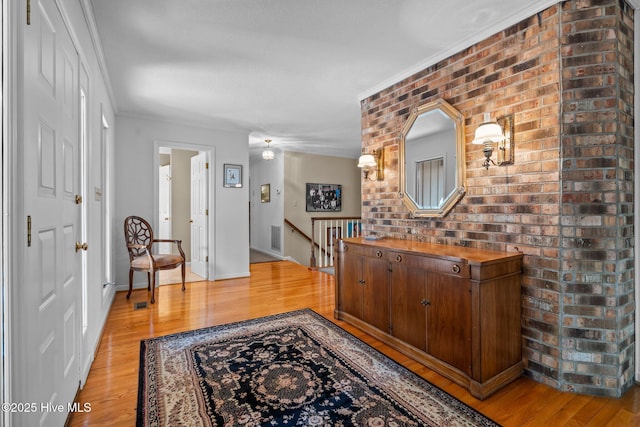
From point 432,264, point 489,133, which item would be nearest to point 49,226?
point 432,264

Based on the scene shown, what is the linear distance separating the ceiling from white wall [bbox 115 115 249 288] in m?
0.43

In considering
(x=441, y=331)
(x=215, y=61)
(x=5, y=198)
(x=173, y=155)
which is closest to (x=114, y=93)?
(x=215, y=61)

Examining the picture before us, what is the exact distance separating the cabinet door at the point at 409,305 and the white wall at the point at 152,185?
3261 mm

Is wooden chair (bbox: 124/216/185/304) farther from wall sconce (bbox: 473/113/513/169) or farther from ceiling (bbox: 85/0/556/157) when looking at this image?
wall sconce (bbox: 473/113/513/169)

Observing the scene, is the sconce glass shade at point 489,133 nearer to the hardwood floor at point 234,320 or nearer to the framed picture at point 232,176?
the hardwood floor at point 234,320

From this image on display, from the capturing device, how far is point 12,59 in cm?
104

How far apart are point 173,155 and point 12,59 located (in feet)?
18.2

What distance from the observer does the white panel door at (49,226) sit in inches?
45.1

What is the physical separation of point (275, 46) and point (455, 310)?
243cm

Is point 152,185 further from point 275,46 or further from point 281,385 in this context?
point 281,385

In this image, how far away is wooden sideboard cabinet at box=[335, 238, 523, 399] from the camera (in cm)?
194

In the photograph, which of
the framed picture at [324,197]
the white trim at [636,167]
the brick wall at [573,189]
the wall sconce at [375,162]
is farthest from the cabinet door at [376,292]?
the framed picture at [324,197]

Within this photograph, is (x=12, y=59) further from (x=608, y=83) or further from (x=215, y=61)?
(x=608, y=83)

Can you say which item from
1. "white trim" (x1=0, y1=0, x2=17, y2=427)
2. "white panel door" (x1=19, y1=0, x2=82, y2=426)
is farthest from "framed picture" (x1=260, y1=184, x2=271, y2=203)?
"white trim" (x1=0, y1=0, x2=17, y2=427)
